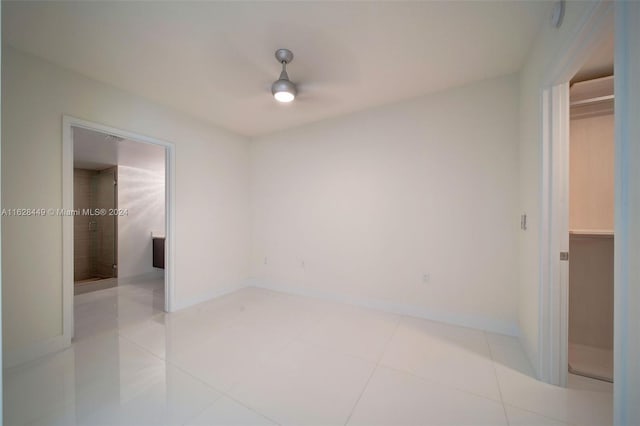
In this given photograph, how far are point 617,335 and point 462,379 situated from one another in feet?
3.74

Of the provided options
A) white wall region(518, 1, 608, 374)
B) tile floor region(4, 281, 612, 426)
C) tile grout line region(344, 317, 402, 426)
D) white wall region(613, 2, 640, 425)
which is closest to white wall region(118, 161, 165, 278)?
tile floor region(4, 281, 612, 426)

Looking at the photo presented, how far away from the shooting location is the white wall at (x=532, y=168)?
5.39 feet

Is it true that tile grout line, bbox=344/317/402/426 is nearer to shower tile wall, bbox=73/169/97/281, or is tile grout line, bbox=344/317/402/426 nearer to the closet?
the closet

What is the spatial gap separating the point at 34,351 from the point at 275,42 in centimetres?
322

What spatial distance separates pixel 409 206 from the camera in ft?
9.39

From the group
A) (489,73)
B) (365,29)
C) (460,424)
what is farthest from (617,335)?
(489,73)

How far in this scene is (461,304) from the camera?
261 cm

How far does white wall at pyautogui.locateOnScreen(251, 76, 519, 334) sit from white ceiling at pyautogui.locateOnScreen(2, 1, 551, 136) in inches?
16.5

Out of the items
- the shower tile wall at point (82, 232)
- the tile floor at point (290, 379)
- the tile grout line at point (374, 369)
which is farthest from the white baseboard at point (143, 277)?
the tile grout line at point (374, 369)

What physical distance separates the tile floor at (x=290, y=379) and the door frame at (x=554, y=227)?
28 cm

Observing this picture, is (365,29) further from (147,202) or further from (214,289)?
(147,202)

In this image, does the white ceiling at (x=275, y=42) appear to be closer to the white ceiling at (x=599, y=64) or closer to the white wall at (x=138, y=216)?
the white ceiling at (x=599, y=64)

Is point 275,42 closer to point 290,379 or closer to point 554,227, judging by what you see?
point 554,227

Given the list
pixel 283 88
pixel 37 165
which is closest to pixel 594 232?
pixel 283 88
